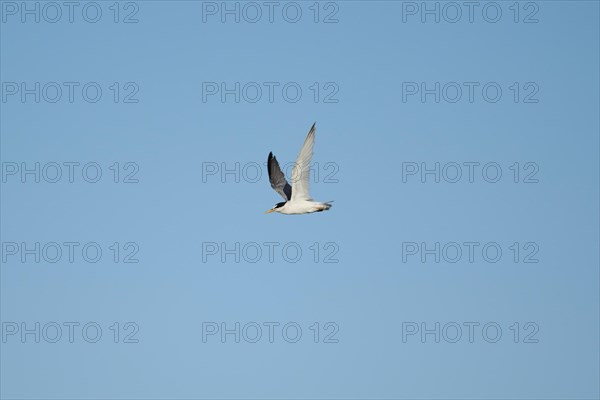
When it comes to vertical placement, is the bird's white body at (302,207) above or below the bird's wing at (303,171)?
below

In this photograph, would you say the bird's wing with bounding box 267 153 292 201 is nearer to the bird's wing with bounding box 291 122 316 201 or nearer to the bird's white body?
the bird's white body

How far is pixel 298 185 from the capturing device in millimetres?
53812

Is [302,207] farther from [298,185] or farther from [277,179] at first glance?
[277,179]

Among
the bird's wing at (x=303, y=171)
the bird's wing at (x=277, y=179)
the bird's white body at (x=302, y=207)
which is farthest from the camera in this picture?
the bird's wing at (x=277, y=179)

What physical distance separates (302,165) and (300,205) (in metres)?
2.09

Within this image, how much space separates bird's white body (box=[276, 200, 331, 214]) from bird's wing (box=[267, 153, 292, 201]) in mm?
677

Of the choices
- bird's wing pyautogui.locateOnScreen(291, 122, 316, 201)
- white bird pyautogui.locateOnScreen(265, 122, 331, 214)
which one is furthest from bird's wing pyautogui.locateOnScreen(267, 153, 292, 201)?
bird's wing pyautogui.locateOnScreen(291, 122, 316, 201)

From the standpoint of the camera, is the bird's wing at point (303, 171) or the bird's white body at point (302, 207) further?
the bird's white body at point (302, 207)

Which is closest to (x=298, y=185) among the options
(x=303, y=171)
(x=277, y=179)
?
(x=303, y=171)

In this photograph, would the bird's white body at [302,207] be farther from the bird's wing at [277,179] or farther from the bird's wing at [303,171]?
the bird's wing at [277,179]

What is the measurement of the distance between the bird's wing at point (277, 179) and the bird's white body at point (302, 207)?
0.68m

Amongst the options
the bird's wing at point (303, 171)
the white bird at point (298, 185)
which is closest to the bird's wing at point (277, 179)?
the white bird at point (298, 185)

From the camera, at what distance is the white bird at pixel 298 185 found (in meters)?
52.8

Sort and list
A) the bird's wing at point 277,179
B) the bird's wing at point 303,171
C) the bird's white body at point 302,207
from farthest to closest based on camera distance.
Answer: the bird's wing at point 277,179, the bird's white body at point 302,207, the bird's wing at point 303,171
